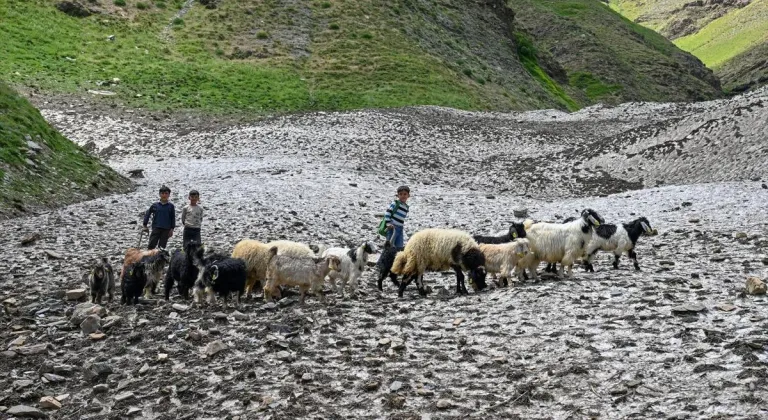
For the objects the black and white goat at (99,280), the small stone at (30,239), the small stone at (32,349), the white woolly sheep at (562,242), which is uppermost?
the white woolly sheep at (562,242)

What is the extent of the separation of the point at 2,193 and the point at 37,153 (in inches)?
170

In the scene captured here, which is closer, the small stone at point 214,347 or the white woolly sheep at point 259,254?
the small stone at point 214,347

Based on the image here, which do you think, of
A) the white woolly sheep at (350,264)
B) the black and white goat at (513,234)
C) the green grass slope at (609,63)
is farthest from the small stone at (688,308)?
the green grass slope at (609,63)

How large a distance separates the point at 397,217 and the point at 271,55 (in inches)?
1856

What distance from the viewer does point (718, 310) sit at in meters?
10.1

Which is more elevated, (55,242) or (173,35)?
(173,35)

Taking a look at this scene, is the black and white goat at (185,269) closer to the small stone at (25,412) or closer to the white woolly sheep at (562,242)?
the small stone at (25,412)

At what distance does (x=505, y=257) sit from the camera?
1353 cm

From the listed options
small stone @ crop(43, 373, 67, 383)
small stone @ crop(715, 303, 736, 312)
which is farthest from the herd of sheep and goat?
small stone @ crop(715, 303, 736, 312)

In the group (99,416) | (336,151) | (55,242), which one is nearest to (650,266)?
(99,416)

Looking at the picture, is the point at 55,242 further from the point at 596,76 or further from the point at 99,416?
the point at 596,76

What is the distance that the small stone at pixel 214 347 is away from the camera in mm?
9719

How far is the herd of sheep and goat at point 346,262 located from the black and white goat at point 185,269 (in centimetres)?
1

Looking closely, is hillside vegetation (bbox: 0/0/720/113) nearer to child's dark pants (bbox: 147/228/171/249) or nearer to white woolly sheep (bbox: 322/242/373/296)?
child's dark pants (bbox: 147/228/171/249)
